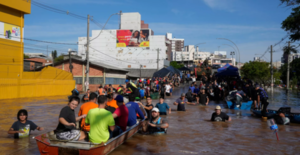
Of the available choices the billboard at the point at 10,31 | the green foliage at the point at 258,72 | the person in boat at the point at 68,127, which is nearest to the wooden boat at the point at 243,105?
the person in boat at the point at 68,127

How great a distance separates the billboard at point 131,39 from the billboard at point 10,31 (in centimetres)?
4956

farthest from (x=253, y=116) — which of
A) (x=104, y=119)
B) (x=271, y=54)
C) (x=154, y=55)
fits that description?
(x=154, y=55)

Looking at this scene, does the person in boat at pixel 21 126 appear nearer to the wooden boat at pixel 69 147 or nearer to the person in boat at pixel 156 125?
the wooden boat at pixel 69 147

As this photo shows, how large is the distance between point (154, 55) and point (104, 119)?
76.4 metres

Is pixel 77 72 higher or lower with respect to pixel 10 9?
lower

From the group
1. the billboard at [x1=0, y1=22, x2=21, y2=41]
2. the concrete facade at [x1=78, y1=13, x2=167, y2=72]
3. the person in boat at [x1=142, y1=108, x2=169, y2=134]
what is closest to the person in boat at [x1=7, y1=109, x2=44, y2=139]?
the person in boat at [x1=142, y1=108, x2=169, y2=134]

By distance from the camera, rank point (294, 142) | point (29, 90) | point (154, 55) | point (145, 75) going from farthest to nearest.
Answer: point (154, 55), point (145, 75), point (29, 90), point (294, 142)

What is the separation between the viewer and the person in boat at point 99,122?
22.8 ft

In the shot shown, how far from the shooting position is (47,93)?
3500cm

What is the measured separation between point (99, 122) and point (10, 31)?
31.5 meters

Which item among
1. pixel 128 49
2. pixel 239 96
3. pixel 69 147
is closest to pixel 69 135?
pixel 69 147

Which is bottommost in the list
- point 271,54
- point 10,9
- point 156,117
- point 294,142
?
point 294,142

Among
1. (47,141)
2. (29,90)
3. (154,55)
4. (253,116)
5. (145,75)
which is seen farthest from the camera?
(154,55)

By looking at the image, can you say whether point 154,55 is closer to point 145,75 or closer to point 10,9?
point 145,75
